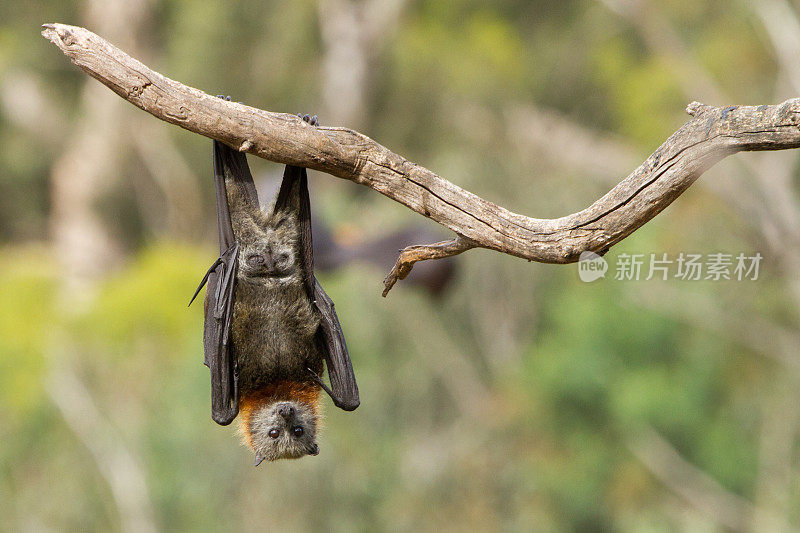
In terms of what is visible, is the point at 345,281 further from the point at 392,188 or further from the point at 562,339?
the point at 392,188

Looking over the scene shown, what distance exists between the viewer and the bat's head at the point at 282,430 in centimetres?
527

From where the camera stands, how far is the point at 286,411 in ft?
17.2

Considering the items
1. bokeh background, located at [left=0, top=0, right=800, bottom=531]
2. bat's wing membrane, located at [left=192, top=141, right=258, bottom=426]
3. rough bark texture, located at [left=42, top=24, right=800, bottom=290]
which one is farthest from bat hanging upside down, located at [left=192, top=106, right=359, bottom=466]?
rough bark texture, located at [left=42, top=24, right=800, bottom=290]

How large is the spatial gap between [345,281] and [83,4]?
26.9m

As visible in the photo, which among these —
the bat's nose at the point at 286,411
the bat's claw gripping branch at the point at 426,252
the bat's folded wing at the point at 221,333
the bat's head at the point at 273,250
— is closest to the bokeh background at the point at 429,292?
the bat's head at the point at 273,250

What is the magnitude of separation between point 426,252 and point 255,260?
1.16 m

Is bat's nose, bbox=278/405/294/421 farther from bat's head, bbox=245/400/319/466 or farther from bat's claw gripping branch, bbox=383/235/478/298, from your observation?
bat's claw gripping branch, bbox=383/235/478/298

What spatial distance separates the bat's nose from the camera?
526cm

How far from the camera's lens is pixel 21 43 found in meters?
41.3

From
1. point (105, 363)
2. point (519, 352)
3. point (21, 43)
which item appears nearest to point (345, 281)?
point (105, 363)

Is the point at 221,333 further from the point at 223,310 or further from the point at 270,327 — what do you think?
the point at 270,327

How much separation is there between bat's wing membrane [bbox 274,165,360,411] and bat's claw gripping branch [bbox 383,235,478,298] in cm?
80

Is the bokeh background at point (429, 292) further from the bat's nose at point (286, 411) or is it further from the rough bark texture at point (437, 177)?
the rough bark texture at point (437, 177)

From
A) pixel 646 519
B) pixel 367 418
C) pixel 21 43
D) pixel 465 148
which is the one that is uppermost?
pixel 21 43
